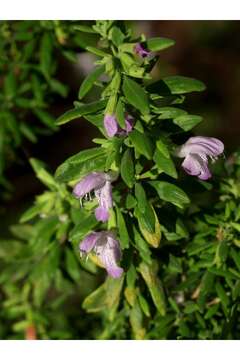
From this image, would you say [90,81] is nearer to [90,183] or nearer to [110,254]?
[90,183]

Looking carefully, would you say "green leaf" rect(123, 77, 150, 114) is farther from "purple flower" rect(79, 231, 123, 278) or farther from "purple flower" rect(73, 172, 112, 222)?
"purple flower" rect(79, 231, 123, 278)

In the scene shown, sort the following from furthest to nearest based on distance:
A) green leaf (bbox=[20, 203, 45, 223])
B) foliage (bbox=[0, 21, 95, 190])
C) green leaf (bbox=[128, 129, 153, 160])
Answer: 1. foliage (bbox=[0, 21, 95, 190])
2. green leaf (bbox=[20, 203, 45, 223])
3. green leaf (bbox=[128, 129, 153, 160])

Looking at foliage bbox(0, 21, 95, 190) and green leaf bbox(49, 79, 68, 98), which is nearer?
foliage bbox(0, 21, 95, 190)

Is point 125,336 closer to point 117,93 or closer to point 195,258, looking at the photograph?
point 195,258

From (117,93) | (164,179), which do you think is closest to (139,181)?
(164,179)

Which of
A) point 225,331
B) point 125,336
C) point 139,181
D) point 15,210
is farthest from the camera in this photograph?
point 15,210

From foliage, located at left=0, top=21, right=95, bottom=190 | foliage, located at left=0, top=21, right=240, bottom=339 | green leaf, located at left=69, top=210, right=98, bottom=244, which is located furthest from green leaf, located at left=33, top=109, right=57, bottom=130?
green leaf, located at left=69, top=210, right=98, bottom=244
